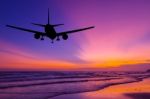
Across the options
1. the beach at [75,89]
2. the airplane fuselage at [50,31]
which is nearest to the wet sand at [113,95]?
the beach at [75,89]

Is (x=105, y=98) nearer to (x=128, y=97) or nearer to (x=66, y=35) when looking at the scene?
(x=128, y=97)

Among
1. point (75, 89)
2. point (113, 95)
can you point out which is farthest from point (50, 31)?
point (75, 89)

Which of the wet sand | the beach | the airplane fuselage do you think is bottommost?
the wet sand

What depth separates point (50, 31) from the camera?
22859 mm

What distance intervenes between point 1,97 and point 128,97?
12028 mm

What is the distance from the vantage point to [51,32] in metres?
22.8

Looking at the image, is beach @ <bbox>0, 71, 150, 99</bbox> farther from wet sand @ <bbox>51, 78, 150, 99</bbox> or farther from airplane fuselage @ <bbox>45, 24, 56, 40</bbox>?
airplane fuselage @ <bbox>45, 24, 56, 40</bbox>

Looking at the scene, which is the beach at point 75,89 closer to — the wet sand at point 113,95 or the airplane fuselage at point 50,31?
the wet sand at point 113,95

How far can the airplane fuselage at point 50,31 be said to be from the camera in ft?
74.7

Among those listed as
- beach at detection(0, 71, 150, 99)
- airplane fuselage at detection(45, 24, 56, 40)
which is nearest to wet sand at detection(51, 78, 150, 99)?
beach at detection(0, 71, 150, 99)

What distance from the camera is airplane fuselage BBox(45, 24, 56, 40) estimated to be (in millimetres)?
22781

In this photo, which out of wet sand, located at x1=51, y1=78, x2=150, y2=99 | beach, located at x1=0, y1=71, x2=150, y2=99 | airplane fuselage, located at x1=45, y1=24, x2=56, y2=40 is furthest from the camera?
beach, located at x1=0, y1=71, x2=150, y2=99

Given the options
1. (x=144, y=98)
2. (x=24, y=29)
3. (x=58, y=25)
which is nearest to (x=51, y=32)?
(x=58, y=25)

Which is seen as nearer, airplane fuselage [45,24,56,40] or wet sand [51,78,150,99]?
airplane fuselage [45,24,56,40]
